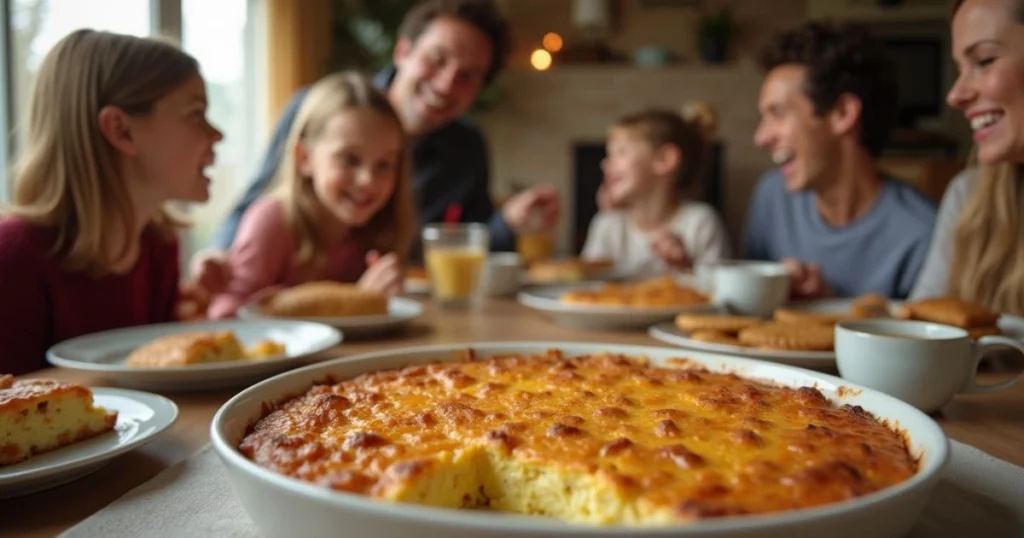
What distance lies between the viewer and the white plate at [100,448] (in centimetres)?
64

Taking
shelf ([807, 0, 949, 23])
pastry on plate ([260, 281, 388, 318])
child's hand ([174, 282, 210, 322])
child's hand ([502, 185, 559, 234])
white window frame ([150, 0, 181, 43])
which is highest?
shelf ([807, 0, 949, 23])

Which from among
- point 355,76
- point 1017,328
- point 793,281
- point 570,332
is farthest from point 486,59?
point 1017,328

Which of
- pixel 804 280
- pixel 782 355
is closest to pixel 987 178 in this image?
pixel 804 280

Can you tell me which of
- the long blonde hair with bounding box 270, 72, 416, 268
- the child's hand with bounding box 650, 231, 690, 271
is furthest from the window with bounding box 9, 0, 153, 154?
the child's hand with bounding box 650, 231, 690, 271

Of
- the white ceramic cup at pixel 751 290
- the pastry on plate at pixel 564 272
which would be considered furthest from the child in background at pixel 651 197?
the white ceramic cup at pixel 751 290

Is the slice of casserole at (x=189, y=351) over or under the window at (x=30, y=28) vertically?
under

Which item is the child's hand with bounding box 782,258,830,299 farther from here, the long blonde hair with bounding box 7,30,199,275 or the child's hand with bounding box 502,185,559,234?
the long blonde hair with bounding box 7,30,199,275

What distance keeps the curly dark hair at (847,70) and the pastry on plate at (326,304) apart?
68.3 inches

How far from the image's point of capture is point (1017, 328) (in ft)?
4.32

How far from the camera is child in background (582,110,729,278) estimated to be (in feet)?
11.6

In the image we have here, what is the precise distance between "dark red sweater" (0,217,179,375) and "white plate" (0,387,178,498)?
70cm

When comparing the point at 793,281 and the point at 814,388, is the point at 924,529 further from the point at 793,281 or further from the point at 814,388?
the point at 793,281

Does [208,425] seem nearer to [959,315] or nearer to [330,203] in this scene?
[959,315]

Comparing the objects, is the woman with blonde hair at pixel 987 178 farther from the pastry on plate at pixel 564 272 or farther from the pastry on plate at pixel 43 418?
the pastry on plate at pixel 43 418
